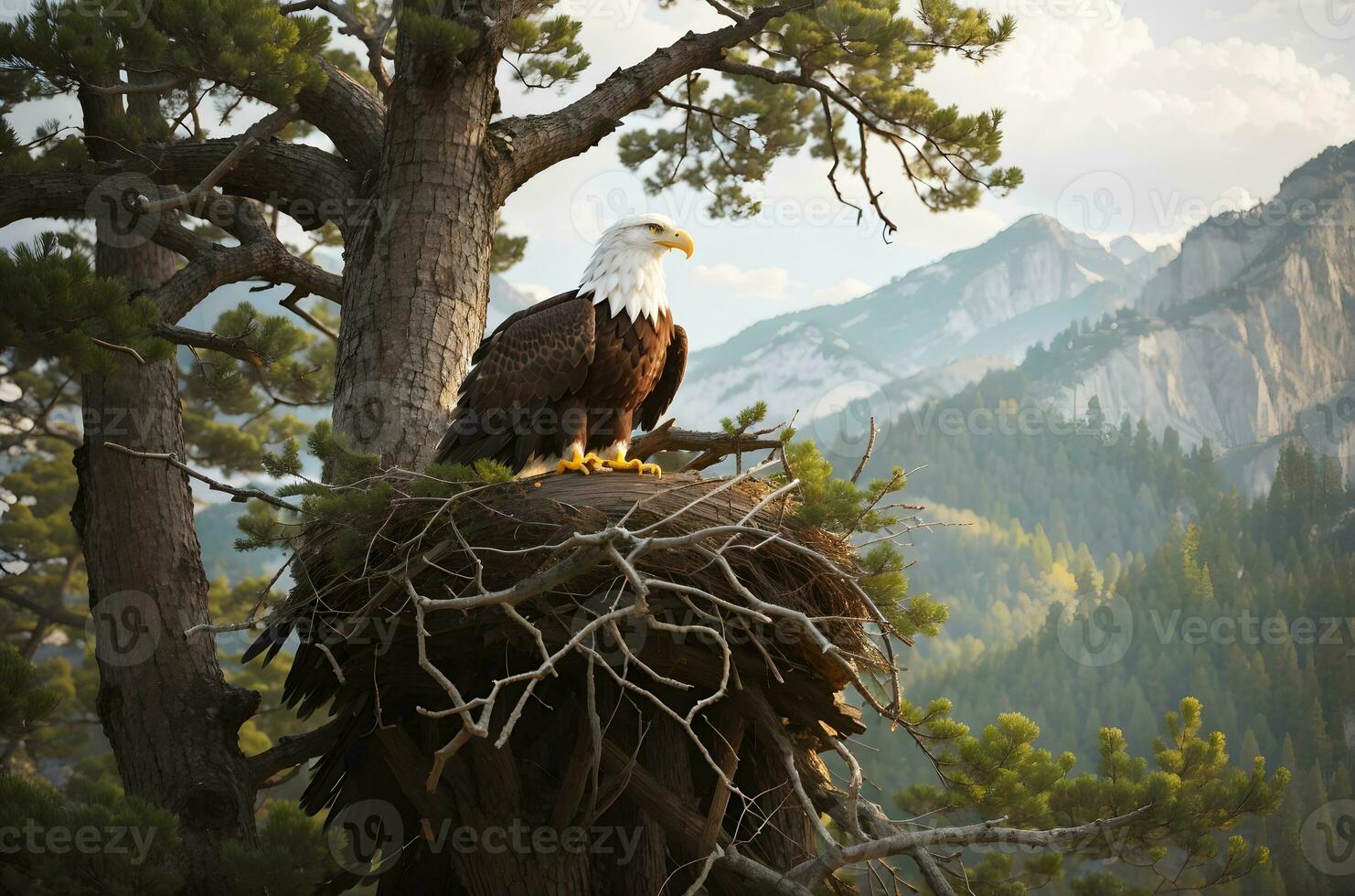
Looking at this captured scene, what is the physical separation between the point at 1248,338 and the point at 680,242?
110ft

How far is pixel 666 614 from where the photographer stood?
12.0ft

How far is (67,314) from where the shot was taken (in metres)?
3.64

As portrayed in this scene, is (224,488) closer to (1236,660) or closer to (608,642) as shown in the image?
(608,642)

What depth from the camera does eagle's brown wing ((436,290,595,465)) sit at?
4406mm

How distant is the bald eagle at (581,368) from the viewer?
14.5ft

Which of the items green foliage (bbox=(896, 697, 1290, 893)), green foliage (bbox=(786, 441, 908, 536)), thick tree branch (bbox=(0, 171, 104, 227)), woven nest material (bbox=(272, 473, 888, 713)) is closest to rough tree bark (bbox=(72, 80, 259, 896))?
thick tree branch (bbox=(0, 171, 104, 227))

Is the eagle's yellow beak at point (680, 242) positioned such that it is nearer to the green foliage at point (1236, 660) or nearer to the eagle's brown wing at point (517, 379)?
the eagle's brown wing at point (517, 379)

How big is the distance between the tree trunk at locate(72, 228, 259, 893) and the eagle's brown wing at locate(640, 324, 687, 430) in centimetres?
218

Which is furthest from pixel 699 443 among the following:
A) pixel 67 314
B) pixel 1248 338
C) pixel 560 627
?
pixel 1248 338

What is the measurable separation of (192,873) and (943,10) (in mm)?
5598

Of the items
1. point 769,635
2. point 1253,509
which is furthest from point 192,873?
point 1253,509

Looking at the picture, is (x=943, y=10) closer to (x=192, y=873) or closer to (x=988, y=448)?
(x=192, y=873)

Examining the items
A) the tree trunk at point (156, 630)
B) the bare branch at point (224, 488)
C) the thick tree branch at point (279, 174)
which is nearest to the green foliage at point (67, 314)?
the bare branch at point (224, 488)

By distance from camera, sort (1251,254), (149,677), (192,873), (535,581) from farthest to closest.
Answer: (1251,254) < (149,677) < (192,873) < (535,581)
